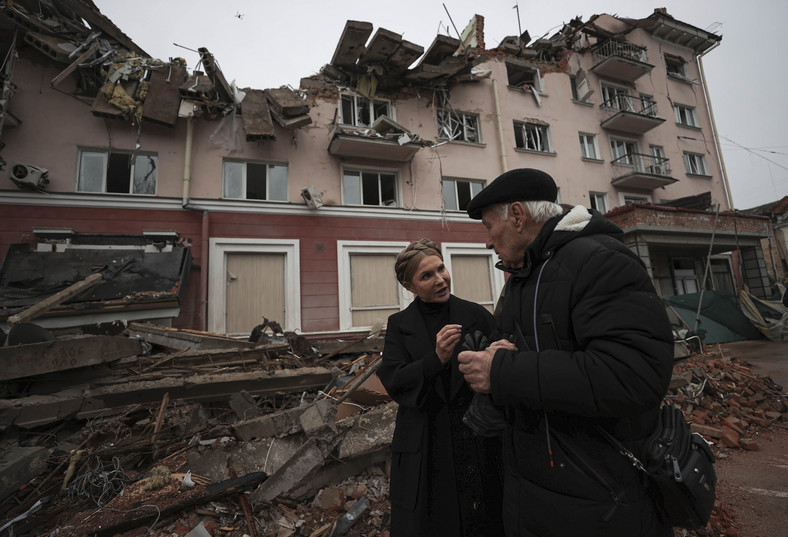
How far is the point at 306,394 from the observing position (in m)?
4.95

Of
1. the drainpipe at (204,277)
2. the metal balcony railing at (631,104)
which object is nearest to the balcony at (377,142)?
the drainpipe at (204,277)

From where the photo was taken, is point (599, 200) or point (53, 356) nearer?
point (53, 356)

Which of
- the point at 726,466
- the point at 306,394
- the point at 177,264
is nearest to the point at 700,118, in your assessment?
the point at 726,466

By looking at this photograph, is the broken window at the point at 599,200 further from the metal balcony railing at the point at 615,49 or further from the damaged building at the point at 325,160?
the metal balcony railing at the point at 615,49

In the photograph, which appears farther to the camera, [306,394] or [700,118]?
[700,118]

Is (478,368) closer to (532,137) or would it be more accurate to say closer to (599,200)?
(532,137)

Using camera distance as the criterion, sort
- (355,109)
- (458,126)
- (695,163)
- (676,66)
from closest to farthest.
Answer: (355,109)
(458,126)
(695,163)
(676,66)

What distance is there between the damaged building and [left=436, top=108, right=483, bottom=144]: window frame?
0.08 meters

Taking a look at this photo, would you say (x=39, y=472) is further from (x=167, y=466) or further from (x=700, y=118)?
(x=700, y=118)

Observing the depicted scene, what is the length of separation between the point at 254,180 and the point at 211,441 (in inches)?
303

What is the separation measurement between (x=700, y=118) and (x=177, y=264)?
2361 centimetres

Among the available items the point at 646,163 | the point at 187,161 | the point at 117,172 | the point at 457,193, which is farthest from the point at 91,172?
the point at 646,163

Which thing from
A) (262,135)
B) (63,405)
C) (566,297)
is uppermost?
(262,135)

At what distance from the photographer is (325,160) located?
1036cm
